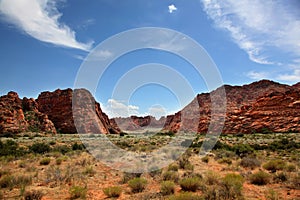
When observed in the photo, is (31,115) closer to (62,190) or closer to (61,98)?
(61,98)

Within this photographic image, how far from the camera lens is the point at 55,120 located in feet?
217

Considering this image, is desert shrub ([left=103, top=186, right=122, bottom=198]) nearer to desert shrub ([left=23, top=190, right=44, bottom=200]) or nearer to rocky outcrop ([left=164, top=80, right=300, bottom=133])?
desert shrub ([left=23, top=190, right=44, bottom=200])

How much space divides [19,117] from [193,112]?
53.8 metres

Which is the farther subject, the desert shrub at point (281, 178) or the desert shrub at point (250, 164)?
the desert shrub at point (250, 164)

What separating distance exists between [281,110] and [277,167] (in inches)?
1992

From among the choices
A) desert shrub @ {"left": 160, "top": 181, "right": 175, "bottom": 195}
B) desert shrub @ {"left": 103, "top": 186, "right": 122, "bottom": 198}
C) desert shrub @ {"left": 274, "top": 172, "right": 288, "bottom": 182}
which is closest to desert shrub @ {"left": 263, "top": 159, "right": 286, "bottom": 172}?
desert shrub @ {"left": 274, "top": 172, "right": 288, "bottom": 182}

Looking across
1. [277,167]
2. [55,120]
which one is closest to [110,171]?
[277,167]

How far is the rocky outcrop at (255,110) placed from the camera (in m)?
52.8

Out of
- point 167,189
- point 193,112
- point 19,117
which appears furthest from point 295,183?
point 193,112

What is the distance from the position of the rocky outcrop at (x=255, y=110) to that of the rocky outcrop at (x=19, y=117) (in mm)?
42394

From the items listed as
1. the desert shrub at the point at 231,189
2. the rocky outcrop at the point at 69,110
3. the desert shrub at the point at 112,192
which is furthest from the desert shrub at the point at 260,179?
the rocky outcrop at the point at 69,110

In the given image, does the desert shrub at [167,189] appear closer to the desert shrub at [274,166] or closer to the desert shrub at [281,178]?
the desert shrub at [281,178]

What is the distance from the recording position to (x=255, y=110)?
61.6 metres

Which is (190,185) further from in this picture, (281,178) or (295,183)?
(281,178)
